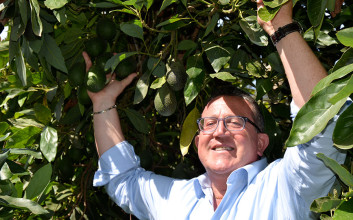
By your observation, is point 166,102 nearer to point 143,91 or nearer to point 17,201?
point 143,91

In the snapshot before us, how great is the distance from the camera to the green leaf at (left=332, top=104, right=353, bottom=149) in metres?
0.98

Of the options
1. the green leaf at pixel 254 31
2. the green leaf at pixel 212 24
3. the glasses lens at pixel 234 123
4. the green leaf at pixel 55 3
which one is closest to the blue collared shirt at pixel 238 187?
the glasses lens at pixel 234 123

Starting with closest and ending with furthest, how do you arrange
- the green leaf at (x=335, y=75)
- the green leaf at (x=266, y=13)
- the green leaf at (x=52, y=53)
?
1. the green leaf at (x=335, y=75)
2. the green leaf at (x=266, y=13)
3. the green leaf at (x=52, y=53)

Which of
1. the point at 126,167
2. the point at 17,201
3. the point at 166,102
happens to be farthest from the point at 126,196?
the point at 17,201

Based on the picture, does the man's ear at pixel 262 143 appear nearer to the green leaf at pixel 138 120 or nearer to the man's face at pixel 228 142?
the man's face at pixel 228 142

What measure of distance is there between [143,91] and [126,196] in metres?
0.41

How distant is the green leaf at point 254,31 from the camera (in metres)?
1.55

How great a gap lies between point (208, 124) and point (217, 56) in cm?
28

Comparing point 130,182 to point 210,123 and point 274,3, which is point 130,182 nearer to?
point 210,123

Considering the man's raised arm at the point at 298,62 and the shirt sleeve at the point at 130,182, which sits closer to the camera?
the man's raised arm at the point at 298,62

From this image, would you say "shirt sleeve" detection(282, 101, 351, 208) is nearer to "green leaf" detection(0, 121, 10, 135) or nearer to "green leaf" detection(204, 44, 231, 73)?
"green leaf" detection(204, 44, 231, 73)

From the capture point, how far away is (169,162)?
2.37 m

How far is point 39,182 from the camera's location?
173 centimetres

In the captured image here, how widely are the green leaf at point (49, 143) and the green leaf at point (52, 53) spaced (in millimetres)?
239
